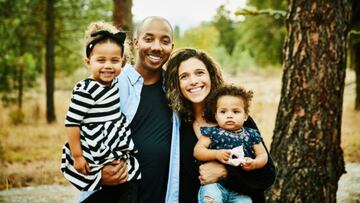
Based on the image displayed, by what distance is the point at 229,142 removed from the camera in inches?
124

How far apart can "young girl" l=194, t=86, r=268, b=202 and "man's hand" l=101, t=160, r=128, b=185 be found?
58 cm

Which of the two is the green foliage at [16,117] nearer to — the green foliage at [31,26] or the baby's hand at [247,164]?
the green foliage at [31,26]

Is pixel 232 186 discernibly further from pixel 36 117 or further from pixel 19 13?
pixel 36 117

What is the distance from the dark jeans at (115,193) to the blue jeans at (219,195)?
1.65 feet

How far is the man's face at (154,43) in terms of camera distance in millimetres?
3461

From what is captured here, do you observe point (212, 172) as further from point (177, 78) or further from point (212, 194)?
point (177, 78)

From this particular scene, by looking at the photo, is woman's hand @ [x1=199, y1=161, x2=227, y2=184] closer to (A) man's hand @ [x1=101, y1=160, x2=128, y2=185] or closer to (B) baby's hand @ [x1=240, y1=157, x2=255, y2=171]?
(B) baby's hand @ [x1=240, y1=157, x2=255, y2=171]

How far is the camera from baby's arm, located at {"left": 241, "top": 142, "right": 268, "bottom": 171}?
3070 millimetres

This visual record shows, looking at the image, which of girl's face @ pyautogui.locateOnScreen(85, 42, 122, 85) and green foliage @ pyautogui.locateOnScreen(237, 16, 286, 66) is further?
green foliage @ pyautogui.locateOnScreen(237, 16, 286, 66)

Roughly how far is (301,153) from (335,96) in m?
0.71

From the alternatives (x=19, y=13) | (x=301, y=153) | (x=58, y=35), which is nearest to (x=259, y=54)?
(x=58, y=35)

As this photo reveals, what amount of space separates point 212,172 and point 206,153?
0.15m

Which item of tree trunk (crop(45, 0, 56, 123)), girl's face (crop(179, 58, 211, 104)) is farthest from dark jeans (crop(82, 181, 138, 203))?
tree trunk (crop(45, 0, 56, 123))

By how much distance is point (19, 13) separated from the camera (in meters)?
15.7
